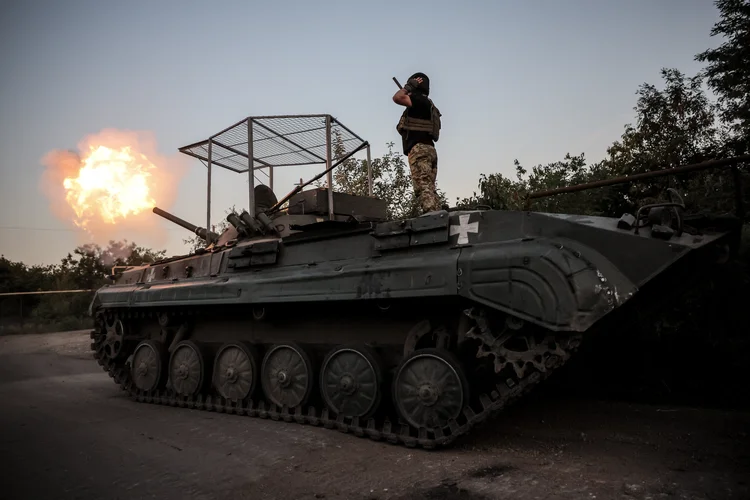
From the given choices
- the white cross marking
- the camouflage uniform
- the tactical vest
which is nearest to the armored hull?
the white cross marking

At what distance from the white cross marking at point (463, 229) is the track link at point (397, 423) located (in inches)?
29.0

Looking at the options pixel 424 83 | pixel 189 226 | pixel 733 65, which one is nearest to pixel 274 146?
pixel 189 226

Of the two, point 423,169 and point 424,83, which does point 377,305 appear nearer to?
point 423,169

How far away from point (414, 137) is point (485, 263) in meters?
2.35

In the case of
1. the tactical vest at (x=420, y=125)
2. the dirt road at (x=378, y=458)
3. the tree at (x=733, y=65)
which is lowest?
the dirt road at (x=378, y=458)

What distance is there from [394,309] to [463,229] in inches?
49.5

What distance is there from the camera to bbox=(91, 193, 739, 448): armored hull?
4.80 m

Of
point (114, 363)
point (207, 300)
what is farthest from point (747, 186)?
point (114, 363)

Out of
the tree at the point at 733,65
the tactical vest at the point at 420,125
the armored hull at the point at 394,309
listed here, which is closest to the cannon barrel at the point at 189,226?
the armored hull at the point at 394,309

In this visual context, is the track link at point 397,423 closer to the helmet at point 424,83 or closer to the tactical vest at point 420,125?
the tactical vest at point 420,125

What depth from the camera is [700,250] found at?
5.01m

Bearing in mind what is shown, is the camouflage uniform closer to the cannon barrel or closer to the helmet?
the helmet

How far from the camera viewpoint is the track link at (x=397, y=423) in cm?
486

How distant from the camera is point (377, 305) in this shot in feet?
20.0
